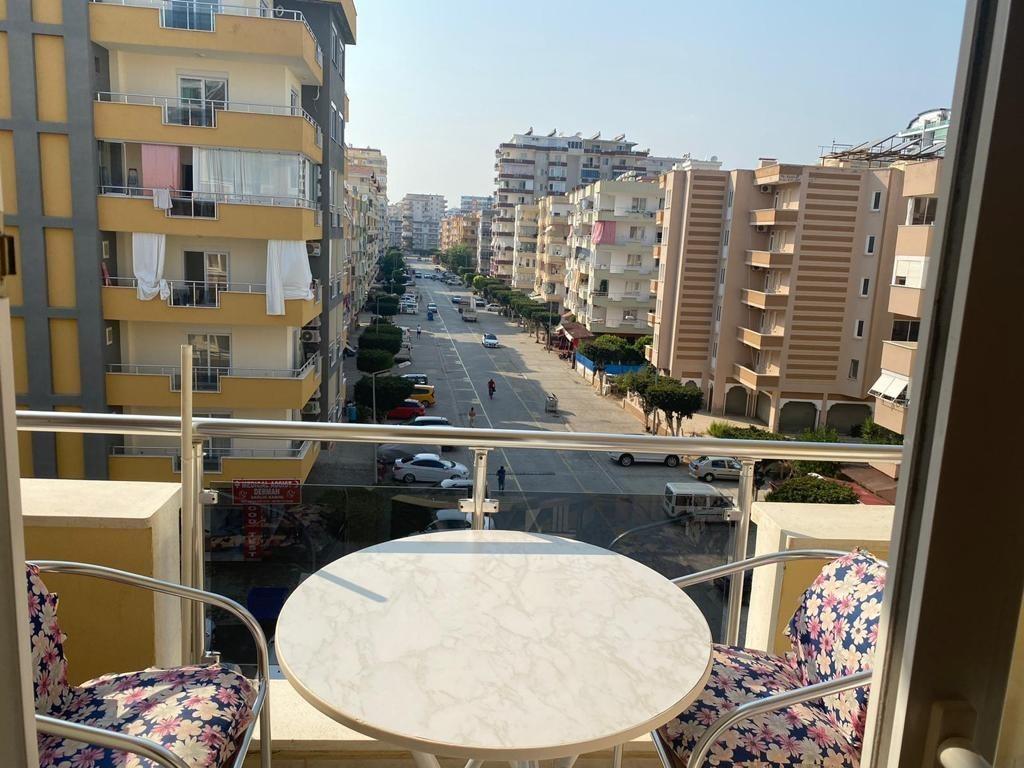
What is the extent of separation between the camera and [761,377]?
25234 millimetres

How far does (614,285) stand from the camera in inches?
1395

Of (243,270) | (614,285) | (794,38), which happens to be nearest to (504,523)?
(794,38)

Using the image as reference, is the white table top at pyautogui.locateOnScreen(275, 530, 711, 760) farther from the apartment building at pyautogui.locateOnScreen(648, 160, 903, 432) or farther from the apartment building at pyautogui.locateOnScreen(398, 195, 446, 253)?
the apartment building at pyautogui.locateOnScreen(398, 195, 446, 253)

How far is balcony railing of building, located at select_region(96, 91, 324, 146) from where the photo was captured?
1298 cm

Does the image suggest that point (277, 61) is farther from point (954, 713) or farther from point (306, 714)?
point (954, 713)

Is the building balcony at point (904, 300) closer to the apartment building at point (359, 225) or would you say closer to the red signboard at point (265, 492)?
the apartment building at point (359, 225)

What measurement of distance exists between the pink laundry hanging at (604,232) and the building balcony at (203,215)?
2304 cm

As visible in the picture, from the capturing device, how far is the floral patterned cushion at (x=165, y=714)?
1.26 m

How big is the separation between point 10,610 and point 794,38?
264cm

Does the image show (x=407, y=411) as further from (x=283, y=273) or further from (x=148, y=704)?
(x=148, y=704)

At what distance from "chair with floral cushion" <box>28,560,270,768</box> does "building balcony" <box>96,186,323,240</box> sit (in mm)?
12629

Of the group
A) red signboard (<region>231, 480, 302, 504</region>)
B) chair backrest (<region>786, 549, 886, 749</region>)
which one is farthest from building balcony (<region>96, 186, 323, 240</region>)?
chair backrest (<region>786, 549, 886, 749</region>)

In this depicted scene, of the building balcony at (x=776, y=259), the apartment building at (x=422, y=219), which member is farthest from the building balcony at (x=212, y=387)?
the apartment building at (x=422, y=219)

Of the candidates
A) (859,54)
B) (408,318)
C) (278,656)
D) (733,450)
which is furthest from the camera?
(408,318)
